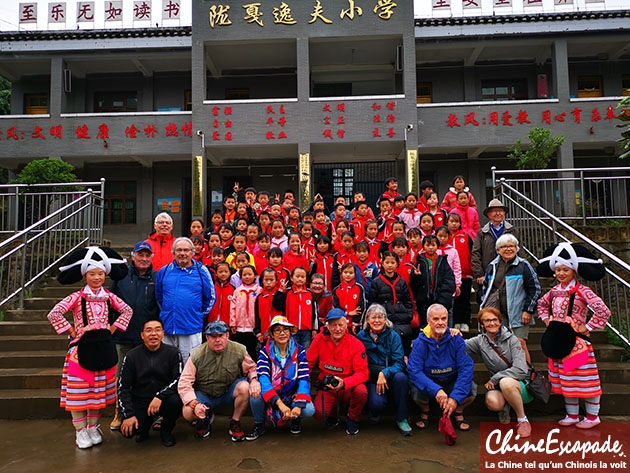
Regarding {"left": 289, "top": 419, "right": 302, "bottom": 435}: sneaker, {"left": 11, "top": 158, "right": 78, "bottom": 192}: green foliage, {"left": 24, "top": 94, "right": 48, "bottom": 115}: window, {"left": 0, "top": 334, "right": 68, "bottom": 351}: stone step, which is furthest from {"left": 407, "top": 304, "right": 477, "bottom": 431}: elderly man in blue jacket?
{"left": 24, "top": 94, "right": 48, "bottom": 115}: window

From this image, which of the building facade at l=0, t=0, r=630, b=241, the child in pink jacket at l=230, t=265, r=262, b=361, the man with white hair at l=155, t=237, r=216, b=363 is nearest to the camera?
the man with white hair at l=155, t=237, r=216, b=363

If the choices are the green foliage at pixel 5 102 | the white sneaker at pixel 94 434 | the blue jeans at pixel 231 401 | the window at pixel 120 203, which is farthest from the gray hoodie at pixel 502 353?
the green foliage at pixel 5 102

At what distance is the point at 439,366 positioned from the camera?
388 cm

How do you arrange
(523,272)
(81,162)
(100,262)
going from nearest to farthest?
(100,262) < (523,272) < (81,162)

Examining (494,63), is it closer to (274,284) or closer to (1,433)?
(274,284)

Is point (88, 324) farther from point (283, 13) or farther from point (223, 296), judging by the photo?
point (283, 13)

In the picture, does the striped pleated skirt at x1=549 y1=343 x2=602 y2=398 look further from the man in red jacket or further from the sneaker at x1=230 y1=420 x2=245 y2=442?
the sneaker at x1=230 y1=420 x2=245 y2=442

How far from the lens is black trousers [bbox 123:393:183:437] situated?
3.67 meters

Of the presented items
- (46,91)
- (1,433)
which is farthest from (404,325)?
(46,91)

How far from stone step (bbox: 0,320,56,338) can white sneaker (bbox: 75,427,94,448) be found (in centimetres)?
248

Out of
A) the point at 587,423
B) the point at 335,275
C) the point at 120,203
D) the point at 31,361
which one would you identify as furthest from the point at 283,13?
the point at 587,423

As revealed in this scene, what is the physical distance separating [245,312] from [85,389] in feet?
5.15

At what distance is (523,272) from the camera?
4398 mm

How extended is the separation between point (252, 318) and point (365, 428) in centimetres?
153
